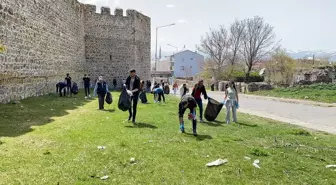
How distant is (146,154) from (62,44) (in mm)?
17764

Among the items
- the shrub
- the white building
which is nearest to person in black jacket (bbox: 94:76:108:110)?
the shrub

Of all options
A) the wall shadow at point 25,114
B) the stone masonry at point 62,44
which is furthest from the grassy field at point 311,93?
the wall shadow at point 25,114

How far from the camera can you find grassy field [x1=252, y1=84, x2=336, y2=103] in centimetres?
2676

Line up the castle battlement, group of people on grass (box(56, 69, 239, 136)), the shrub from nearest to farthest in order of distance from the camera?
group of people on grass (box(56, 69, 239, 136)), the castle battlement, the shrub

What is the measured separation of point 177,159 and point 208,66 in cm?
5503

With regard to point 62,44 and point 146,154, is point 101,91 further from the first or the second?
point 62,44

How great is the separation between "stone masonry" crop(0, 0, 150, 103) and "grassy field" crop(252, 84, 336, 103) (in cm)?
1457

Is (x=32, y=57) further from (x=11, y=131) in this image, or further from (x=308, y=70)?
(x=308, y=70)

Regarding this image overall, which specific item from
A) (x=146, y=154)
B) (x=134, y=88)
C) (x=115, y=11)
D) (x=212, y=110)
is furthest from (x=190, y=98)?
(x=115, y=11)

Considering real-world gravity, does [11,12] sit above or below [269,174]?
above

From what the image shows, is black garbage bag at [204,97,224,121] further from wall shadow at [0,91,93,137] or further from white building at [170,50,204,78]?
white building at [170,50,204,78]

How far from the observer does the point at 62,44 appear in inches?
894

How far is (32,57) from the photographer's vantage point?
1636 cm

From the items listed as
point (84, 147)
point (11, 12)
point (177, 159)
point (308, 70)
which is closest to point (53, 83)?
point (11, 12)
